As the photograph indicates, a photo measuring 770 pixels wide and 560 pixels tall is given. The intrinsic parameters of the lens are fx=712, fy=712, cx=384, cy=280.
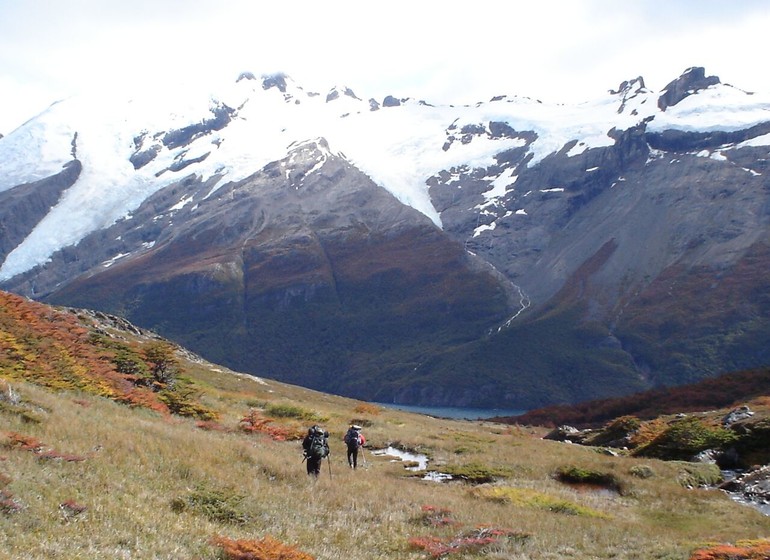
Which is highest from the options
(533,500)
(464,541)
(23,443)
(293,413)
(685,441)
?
(23,443)

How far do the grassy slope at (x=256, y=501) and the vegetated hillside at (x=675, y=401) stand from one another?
125 feet

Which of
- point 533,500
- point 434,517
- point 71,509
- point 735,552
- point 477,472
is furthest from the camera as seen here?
point 477,472

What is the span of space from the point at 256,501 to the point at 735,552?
440 inches

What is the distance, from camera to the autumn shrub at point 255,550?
43.4 feet

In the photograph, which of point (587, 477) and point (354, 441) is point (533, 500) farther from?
point (354, 441)

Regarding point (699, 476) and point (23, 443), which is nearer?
point (23, 443)

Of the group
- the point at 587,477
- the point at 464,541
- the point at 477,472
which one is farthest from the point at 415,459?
the point at 464,541

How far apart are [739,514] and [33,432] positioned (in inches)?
838

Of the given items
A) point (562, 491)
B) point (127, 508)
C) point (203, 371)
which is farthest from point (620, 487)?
point (203, 371)

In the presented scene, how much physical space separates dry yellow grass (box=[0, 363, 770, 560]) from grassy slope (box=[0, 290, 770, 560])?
1.9 inches

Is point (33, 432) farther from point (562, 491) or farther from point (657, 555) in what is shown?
point (562, 491)

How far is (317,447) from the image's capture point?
78.8 ft

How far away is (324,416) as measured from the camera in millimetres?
45594

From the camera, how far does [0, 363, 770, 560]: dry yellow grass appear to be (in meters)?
13.5
